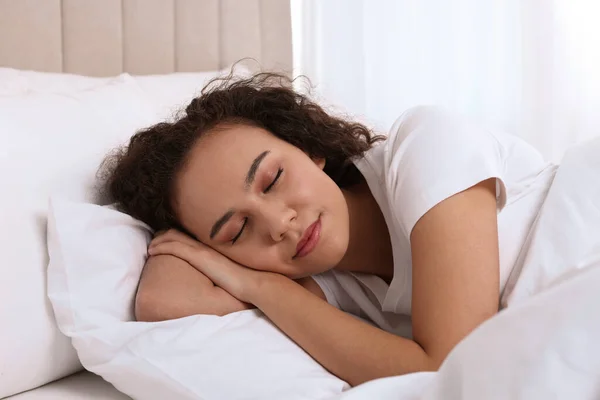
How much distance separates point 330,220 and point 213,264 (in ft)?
0.75

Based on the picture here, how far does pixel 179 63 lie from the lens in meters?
2.23

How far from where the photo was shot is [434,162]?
44.6 inches

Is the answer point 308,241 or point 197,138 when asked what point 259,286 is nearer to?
point 308,241

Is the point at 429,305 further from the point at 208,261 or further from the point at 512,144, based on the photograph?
the point at 512,144

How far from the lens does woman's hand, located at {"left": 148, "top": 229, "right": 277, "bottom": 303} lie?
1206mm

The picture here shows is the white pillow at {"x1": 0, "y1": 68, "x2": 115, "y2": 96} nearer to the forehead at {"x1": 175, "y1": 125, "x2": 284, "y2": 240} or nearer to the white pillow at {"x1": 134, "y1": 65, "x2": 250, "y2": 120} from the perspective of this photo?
the white pillow at {"x1": 134, "y1": 65, "x2": 250, "y2": 120}

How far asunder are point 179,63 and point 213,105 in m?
0.90

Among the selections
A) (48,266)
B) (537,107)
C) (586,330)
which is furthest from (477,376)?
(537,107)

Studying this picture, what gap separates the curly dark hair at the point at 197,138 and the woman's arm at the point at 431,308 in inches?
14.3

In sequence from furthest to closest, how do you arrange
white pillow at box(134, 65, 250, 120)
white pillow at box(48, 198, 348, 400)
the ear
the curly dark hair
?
white pillow at box(134, 65, 250, 120) < the ear < the curly dark hair < white pillow at box(48, 198, 348, 400)

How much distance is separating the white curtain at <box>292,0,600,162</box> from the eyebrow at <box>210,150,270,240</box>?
4.67 feet

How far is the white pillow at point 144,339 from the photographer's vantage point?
97 centimetres

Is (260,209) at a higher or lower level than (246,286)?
higher

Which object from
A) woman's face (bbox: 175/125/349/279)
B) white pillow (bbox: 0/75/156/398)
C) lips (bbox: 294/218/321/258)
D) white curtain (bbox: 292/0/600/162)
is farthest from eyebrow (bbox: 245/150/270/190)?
white curtain (bbox: 292/0/600/162)
